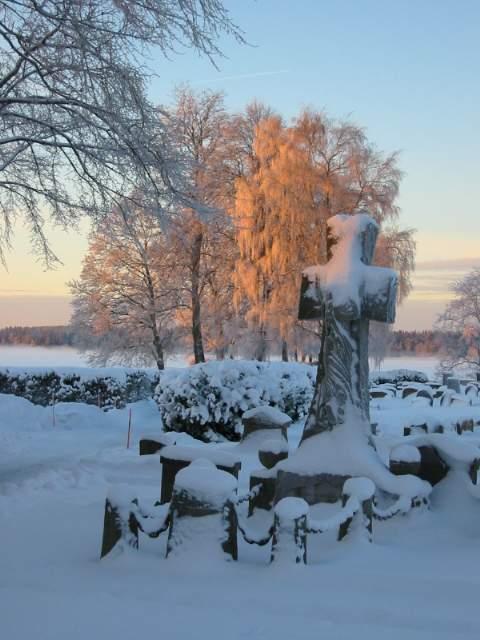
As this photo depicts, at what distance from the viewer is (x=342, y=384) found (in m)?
5.54

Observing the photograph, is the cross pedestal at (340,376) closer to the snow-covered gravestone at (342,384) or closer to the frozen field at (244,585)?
the snow-covered gravestone at (342,384)

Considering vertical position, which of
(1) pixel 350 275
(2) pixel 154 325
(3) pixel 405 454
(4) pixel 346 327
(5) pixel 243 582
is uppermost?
(1) pixel 350 275

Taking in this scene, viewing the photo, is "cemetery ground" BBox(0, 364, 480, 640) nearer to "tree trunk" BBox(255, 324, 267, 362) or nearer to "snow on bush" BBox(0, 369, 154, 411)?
"snow on bush" BBox(0, 369, 154, 411)

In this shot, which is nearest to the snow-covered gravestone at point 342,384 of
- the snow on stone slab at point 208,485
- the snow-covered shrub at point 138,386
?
the snow on stone slab at point 208,485

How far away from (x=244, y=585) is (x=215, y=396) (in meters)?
7.83

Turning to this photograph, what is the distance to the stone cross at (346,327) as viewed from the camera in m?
5.51

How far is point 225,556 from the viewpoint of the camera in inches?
164

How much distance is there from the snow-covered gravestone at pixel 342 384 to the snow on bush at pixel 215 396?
6.06 m

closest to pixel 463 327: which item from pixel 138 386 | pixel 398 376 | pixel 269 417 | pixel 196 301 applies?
pixel 398 376

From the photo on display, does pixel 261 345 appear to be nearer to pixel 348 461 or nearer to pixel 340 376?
pixel 340 376

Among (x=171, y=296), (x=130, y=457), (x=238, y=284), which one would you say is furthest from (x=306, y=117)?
(x=130, y=457)

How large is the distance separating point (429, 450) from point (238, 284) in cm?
→ 1929

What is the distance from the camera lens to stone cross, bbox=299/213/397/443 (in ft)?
18.1

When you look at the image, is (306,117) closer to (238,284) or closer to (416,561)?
(238,284)
